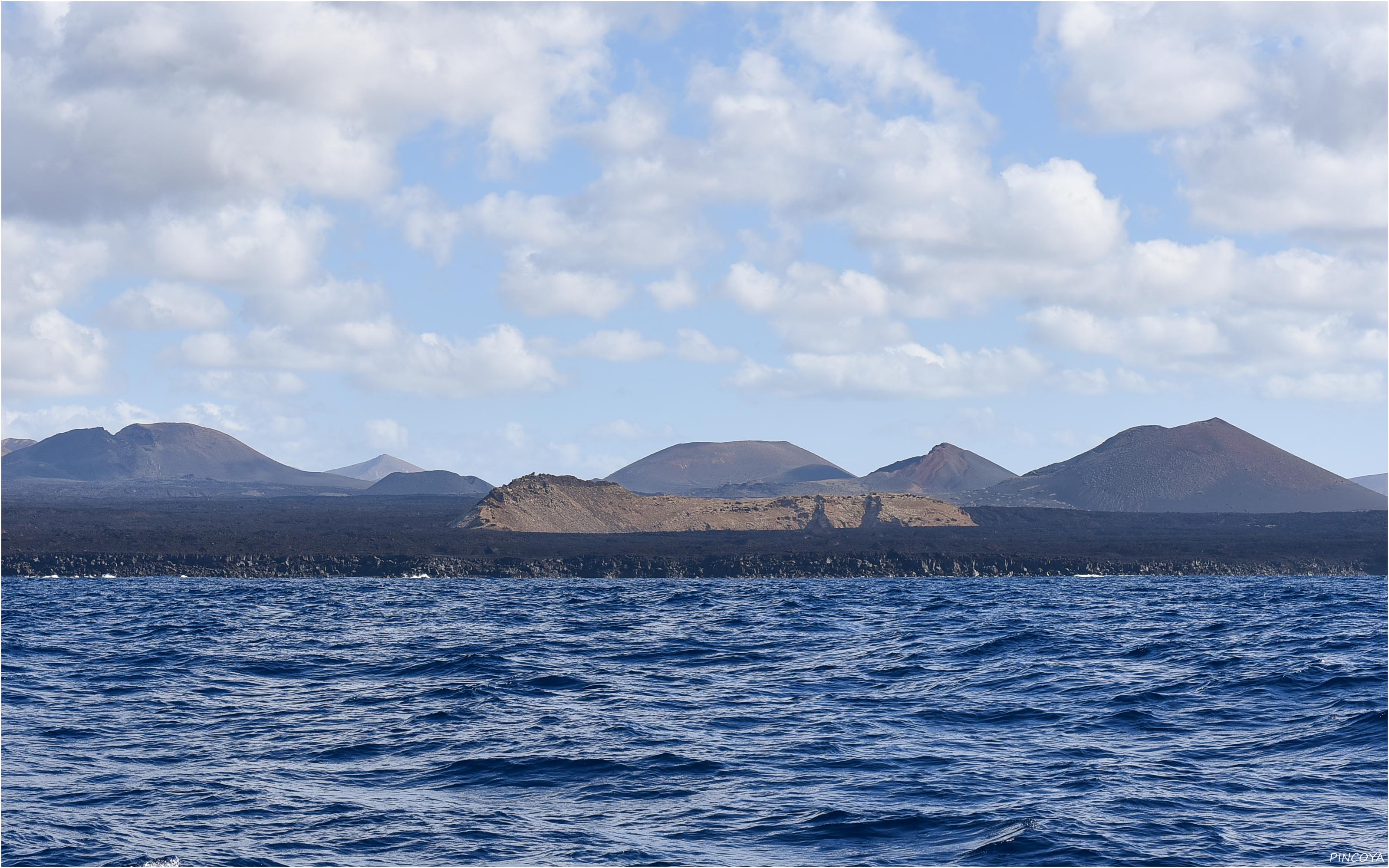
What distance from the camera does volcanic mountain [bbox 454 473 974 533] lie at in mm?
147125

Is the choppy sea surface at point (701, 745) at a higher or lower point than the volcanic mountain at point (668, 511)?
lower

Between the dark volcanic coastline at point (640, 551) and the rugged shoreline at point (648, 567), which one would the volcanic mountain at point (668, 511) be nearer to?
the dark volcanic coastline at point (640, 551)

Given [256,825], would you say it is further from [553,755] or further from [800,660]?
[800,660]

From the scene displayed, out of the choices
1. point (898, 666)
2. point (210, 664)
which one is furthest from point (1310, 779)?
point (210, 664)

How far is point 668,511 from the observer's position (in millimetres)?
159125

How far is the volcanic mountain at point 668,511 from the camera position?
14712 centimetres

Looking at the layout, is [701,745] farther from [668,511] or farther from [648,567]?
[668,511]

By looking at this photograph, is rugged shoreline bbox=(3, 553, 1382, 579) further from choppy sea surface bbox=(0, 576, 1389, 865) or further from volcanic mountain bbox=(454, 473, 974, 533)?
choppy sea surface bbox=(0, 576, 1389, 865)

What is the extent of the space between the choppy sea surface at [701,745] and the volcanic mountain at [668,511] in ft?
324

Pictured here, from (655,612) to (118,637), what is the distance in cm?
2394

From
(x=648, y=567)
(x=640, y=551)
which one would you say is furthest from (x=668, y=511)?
(x=648, y=567)

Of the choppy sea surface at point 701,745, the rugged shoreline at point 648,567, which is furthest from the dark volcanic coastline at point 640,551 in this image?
the choppy sea surface at point 701,745

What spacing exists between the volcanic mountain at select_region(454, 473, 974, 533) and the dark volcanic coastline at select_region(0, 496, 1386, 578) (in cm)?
535

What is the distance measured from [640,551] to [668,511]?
1680 inches
